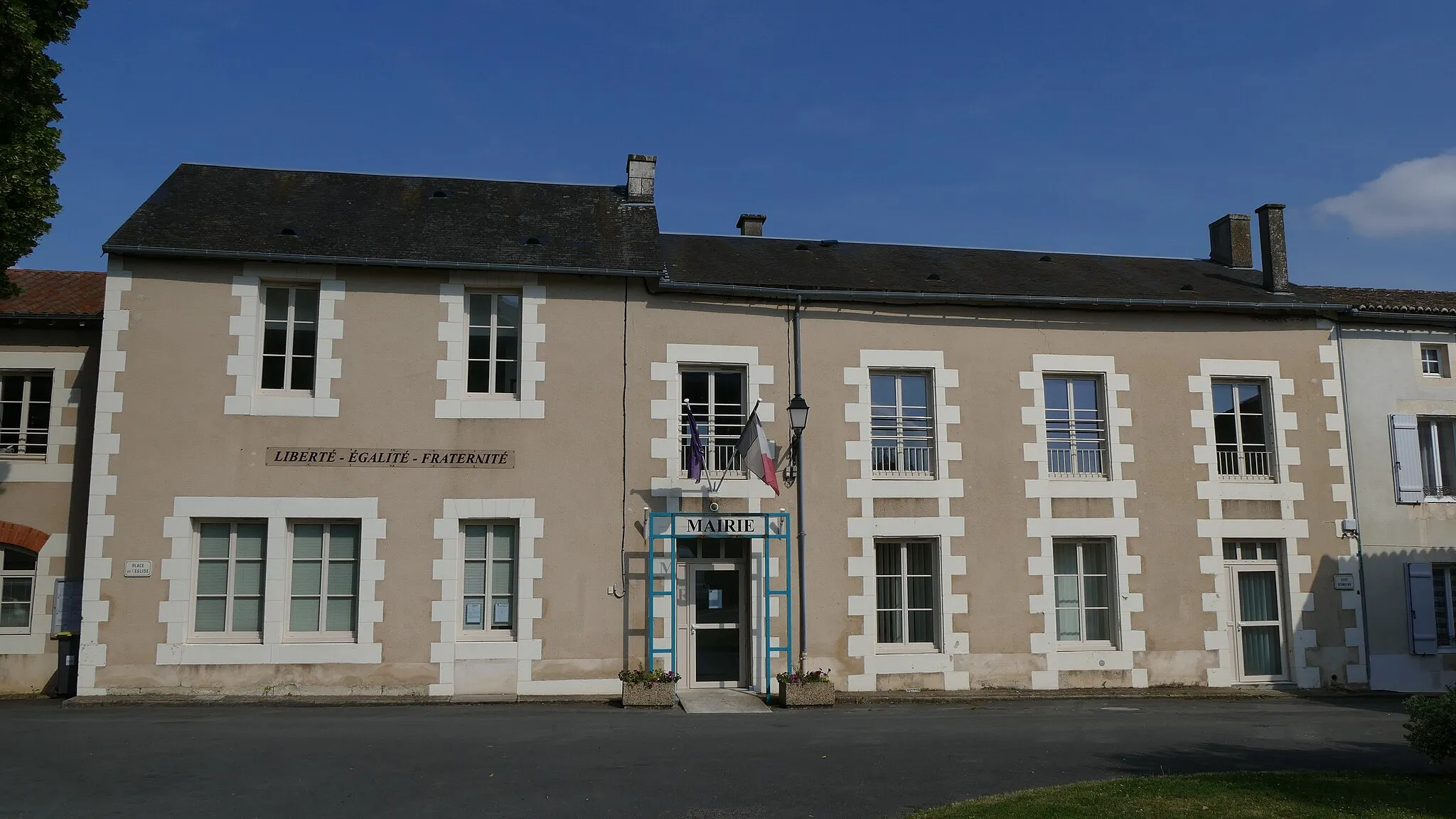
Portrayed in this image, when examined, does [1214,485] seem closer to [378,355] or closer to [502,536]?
[502,536]

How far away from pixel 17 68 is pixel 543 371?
6.32 metres

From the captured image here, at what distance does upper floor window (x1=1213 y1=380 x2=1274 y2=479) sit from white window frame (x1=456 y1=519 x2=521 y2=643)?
958cm

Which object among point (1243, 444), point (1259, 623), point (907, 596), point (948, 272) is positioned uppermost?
point (948, 272)

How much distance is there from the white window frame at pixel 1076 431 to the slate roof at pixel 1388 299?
382 cm

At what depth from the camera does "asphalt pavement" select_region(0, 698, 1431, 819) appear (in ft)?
24.8

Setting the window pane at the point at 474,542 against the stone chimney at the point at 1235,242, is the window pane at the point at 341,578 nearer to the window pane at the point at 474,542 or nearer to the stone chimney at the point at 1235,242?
the window pane at the point at 474,542

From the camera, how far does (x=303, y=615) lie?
504 inches

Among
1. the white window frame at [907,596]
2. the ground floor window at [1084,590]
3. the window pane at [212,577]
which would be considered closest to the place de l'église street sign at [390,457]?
the window pane at [212,577]

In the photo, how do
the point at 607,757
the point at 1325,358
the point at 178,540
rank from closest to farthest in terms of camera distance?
the point at 607,757 < the point at 178,540 < the point at 1325,358

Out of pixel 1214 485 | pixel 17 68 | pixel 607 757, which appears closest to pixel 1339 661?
pixel 1214 485

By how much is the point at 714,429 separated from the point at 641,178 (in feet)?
13.5

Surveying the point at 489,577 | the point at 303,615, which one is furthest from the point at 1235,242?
the point at 303,615

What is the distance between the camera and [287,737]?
9.86 metres

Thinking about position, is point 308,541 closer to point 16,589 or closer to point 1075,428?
point 16,589
